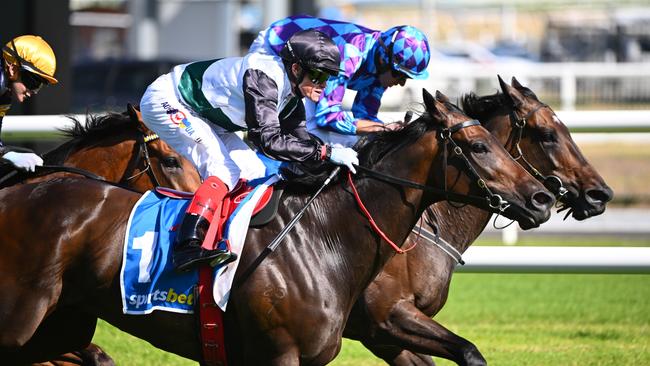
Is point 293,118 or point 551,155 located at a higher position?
point 293,118

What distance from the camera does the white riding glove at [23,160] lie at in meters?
5.03

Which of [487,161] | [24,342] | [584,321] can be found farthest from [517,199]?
[584,321]

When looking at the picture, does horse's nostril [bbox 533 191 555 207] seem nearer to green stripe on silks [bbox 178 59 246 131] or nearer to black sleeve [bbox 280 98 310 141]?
black sleeve [bbox 280 98 310 141]

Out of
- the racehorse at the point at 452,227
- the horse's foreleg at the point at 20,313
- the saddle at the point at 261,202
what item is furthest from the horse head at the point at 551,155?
Answer: the horse's foreleg at the point at 20,313

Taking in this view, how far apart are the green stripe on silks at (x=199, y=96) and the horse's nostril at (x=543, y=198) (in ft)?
4.49

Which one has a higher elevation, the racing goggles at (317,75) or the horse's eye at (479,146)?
the racing goggles at (317,75)

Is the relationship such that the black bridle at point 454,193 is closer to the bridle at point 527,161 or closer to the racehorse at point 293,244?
the racehorse at point 293,244

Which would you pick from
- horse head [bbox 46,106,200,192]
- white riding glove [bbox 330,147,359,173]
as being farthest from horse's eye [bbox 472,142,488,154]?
horse head [bbox 46,106,200,192]

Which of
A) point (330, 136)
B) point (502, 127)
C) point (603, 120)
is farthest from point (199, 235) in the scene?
point (603, 120)

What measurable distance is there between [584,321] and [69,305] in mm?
4251

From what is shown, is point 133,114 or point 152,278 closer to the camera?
point 152,278

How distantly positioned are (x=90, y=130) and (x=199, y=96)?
1125 millimetres

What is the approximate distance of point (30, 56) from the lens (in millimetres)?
5074

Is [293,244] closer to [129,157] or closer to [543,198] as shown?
[543,198]
